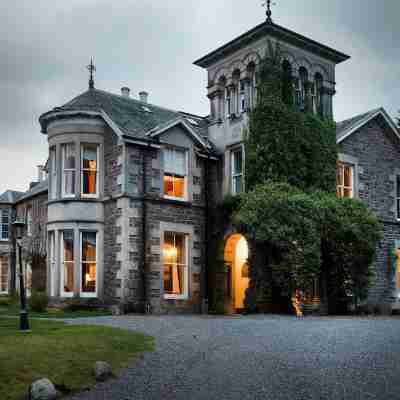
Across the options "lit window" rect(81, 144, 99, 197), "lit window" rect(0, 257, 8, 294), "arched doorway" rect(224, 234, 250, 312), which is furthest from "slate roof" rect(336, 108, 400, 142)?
"lit window" rect(0, 257, 8, 294)

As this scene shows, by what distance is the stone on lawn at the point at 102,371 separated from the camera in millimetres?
9523

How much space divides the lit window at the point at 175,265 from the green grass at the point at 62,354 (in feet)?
28.5

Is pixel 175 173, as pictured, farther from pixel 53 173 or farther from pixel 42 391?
pixel 42 391

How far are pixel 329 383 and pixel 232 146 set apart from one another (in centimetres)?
1656

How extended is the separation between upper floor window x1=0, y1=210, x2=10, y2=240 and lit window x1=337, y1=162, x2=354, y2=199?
21.6m

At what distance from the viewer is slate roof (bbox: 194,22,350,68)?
2348 cm

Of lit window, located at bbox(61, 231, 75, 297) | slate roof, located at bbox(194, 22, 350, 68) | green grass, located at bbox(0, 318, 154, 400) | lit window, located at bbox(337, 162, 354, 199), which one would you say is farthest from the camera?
lit window, located at bbox(337, 162, 354, 199)

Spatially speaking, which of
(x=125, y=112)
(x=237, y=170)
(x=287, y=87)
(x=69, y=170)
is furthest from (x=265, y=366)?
(x=125, y=112)

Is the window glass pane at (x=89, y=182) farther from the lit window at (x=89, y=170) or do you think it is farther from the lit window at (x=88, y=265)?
the lit window at (x=88, y=265)

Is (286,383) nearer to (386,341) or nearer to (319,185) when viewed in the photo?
(386,341)

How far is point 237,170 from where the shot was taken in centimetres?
2450

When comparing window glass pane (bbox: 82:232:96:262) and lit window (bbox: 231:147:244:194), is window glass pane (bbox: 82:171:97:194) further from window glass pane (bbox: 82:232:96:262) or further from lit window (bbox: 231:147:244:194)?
lit window (bbox: 231:147:244:194)

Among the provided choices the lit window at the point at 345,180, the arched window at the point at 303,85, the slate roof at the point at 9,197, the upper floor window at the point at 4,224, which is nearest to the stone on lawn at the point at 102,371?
the arched window at the point at 303,85

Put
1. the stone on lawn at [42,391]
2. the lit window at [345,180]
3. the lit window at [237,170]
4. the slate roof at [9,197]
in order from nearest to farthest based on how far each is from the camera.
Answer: the stone on lawn at [42,391]
the lit window at [237,170]
the lit window at [345,180]
the slate roof at [9,197]
